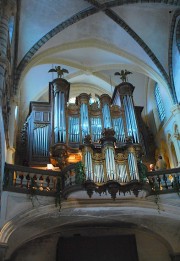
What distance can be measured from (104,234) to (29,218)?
13.3 ft

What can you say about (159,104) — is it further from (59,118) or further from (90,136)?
(90,136)

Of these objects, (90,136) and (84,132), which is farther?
Result: (84,132)

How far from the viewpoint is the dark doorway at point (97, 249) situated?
1266cm

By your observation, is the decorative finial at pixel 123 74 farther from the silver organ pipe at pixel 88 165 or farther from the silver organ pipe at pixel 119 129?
the silver organ pipe at pixel 88 165

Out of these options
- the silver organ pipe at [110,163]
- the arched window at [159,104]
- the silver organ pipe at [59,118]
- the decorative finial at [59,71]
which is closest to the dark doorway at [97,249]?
the silver organ pipe at [110,163]

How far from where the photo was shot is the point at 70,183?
10.6 m

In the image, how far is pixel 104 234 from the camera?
13.3 m

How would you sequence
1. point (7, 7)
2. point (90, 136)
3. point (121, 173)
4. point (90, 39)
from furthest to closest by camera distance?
point (90, 39)
point (90, 136)
point (7, 7)
point (121, 173)

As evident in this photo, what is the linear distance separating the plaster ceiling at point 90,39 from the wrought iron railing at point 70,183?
4438mm

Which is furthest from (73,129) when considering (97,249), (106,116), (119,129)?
(97,249)

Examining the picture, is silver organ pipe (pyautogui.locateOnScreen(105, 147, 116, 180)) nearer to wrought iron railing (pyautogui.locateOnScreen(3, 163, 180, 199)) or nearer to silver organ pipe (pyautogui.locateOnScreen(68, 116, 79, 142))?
wrought iron railing (pyautogui.locateOnScreen(3, 163, 180, 199))

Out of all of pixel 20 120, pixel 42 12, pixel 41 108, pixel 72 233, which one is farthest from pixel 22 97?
pixel 72 233

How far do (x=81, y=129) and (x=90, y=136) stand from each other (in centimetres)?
187

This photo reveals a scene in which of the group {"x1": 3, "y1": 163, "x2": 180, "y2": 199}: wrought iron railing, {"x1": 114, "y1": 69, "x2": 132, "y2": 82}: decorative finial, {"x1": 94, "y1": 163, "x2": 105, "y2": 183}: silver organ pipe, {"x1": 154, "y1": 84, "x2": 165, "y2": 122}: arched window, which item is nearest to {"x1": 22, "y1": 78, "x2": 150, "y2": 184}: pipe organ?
{"x1": 94, "y1": 163, "x2": 105, "y2": 183}: silver organ pipe
